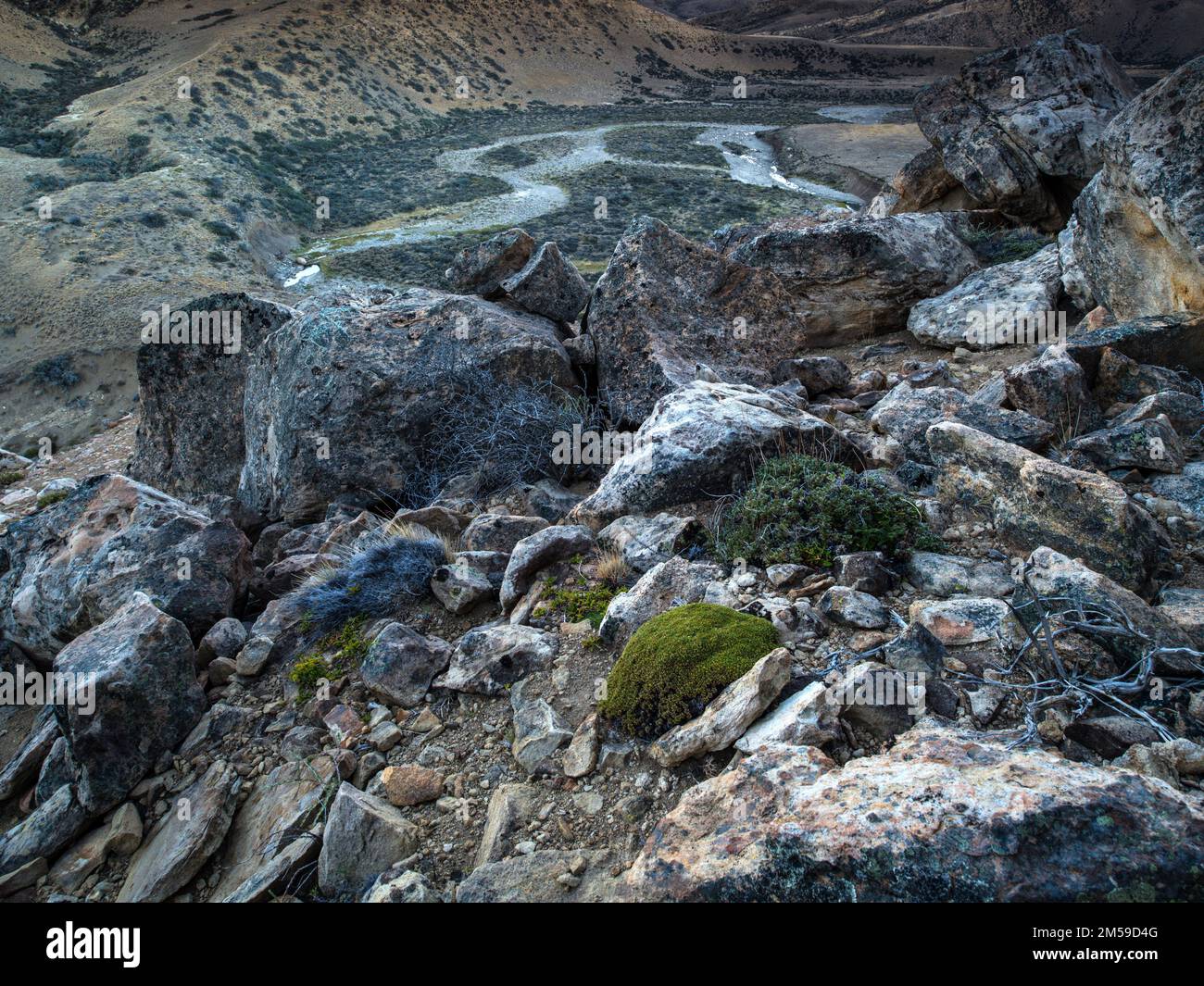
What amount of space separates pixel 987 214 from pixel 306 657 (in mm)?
13704

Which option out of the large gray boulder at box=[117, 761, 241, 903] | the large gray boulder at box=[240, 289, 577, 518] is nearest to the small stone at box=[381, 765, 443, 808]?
the large gray boulder at box=[117, 761, 241, 903]

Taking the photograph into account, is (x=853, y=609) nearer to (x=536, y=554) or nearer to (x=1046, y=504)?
(x=1046, y=504)

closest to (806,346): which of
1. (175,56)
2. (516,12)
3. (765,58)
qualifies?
(175,56)

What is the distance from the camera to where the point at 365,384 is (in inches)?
Answer: 314

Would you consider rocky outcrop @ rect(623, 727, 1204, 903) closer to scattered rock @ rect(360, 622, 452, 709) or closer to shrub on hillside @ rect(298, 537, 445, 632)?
scattered rock @ rect(360, 622, 452, 709)

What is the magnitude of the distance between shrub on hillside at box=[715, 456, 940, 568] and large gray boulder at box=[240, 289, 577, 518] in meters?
3.61

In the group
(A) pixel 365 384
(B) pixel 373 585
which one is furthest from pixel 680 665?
(A) pixel 365 384

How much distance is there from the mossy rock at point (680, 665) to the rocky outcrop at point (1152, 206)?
19.6 ft

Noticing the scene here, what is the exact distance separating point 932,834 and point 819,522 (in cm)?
277

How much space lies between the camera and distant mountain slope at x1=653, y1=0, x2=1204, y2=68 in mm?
72500

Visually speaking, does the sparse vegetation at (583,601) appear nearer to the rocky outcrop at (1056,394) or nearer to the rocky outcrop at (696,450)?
the rocky outcrop at (696,450)

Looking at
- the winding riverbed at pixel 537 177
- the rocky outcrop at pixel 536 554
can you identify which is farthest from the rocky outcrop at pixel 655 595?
the winding riverbed at pixel 537 177
